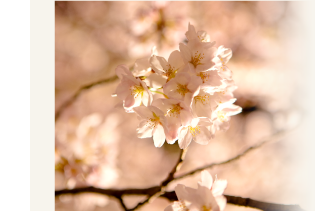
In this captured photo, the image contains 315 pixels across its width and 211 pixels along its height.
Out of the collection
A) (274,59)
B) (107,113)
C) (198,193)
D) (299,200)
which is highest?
(274,59)

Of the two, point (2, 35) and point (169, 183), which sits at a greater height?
point (2, 35)

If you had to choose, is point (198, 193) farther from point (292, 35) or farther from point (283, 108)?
point (292, 35)

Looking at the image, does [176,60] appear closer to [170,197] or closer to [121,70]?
[121,70]

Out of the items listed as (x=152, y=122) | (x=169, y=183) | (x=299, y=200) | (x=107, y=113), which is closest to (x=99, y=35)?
(x=107, y=113)

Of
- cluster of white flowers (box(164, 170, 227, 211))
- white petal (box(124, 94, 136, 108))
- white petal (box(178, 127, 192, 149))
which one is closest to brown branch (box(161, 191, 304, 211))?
cluster of white flowers (box(164, 170, 227, 211))

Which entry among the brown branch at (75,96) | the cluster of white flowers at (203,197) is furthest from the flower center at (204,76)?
the brown branch at (75,96)

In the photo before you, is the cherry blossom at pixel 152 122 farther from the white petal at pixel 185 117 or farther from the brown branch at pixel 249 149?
the brown branch at pixel 249 149
